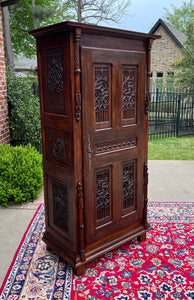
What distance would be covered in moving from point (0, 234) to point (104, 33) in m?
2.49

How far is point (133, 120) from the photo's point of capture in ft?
9.05

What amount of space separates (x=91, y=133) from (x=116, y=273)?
4.28ft

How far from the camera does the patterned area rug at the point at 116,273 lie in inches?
90.4

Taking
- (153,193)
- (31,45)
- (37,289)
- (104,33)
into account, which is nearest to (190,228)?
(153,193)

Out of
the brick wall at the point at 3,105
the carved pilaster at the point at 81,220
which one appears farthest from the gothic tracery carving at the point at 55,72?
the brick wall at the point at 3,105

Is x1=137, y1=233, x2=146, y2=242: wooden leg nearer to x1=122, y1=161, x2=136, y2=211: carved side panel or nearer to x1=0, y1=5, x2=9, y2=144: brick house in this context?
x1=122, y1=161, x2=136, y2=211: carved side panel

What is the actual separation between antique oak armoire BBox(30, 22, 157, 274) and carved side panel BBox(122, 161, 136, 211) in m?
0.01

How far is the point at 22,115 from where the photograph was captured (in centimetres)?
508

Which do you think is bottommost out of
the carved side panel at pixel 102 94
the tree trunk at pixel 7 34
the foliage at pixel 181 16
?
the carved side panel at pixel 102 94

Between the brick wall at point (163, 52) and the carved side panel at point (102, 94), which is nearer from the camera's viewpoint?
the carved side panel at point (102, 94)

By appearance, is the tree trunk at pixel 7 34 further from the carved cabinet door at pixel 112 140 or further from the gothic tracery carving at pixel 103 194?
the gothic tracery carving at pixel 103 194

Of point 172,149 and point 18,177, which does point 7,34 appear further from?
point 18,177

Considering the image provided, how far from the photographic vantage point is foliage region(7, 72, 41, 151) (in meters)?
5.15

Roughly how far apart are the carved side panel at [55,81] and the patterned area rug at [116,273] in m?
1.51
